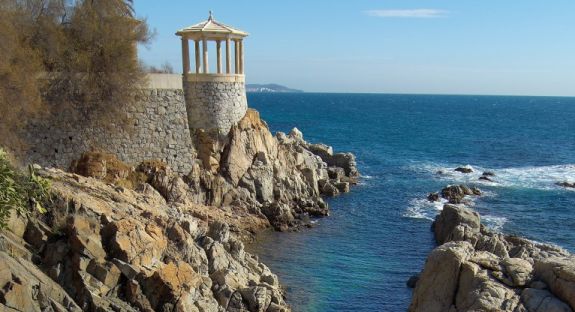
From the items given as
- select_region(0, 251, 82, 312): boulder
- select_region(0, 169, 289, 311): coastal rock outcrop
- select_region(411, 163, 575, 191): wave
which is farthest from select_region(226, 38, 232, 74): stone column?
select_region(411, 163, 575, 191): wave

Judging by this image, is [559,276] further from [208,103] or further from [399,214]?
[208,103]

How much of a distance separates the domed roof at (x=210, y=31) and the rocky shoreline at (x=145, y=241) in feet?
19.7

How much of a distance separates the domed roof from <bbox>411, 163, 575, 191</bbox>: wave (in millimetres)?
25270

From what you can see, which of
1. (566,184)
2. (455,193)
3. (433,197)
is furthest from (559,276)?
(566,184)

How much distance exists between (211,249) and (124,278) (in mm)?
5438

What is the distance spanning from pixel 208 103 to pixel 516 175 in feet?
104

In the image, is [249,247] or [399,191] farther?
[399,191]

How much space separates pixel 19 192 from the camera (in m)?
16.2

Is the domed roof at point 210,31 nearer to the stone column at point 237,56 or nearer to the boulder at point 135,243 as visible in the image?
the stone column at point 237,56

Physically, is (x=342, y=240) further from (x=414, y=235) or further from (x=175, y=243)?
(x=175, y=243)

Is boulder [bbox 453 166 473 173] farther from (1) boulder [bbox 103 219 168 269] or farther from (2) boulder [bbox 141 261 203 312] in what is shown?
(2) boulder [bbox 141 261 203 312]

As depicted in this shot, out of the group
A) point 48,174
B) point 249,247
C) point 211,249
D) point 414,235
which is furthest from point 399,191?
point 48,174

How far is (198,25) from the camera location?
34.3 metres

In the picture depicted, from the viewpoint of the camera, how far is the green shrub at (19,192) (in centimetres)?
1510
